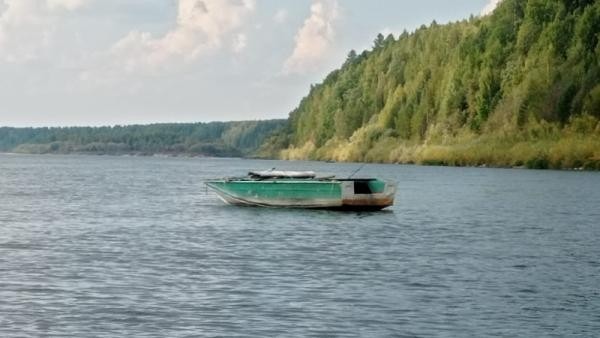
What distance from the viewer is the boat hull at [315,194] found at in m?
72.8

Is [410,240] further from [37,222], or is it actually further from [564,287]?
[37,222]

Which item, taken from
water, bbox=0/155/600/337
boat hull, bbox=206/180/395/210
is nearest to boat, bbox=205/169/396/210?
boat hull, bbox=206/180/395/210

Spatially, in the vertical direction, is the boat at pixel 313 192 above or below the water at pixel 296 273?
above

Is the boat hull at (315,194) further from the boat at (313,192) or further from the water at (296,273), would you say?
the water at (296,273)

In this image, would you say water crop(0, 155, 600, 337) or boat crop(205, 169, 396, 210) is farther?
boat crop(205, 169, 396, 210)

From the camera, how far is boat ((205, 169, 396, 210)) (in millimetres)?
72750

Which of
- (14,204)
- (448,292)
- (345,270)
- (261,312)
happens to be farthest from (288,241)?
(14,204)

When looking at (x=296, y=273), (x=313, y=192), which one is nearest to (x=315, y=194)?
(x=313, y=192)

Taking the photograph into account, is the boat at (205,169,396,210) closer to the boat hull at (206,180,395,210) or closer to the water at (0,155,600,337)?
the boat hull at (206,180,395,210)

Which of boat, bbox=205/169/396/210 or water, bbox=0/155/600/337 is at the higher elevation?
boat, bbox=205/169/396/210

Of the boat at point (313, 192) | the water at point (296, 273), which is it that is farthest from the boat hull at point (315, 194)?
the water at point (296, 273)

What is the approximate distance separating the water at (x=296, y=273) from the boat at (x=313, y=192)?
36.2 inches

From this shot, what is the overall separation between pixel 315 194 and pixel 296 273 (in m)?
33.4

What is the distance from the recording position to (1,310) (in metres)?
31.6
